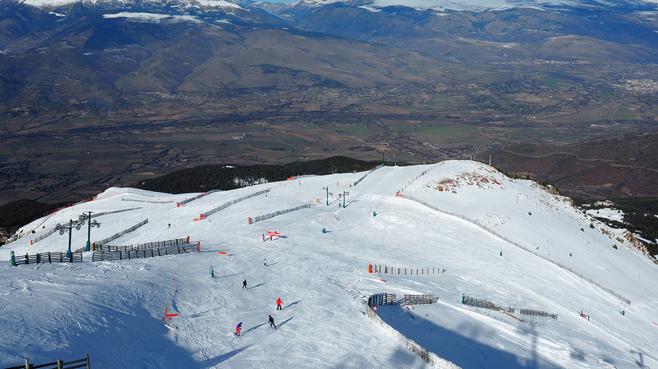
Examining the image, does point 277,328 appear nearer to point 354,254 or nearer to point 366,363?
point 366,363

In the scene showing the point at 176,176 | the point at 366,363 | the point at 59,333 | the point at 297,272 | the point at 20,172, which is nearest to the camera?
the point at 59,333

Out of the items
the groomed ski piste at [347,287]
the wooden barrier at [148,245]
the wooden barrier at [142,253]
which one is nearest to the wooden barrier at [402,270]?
the groomed ski piste at [347,287]

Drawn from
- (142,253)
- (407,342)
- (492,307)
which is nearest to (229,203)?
(142,253)

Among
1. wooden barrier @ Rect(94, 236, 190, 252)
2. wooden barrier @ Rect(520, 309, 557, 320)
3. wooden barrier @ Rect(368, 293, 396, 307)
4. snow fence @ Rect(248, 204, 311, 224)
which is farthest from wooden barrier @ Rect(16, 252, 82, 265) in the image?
wooden barrier @ Rect(520, 309, 557, 320)

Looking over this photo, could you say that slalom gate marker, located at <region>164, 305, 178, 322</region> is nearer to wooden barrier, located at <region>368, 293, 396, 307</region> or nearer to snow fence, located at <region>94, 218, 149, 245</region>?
wooden barrier, located at <region>368, 293, 396, 307</region>

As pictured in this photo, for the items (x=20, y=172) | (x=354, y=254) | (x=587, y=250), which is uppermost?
(x=354, y=254)

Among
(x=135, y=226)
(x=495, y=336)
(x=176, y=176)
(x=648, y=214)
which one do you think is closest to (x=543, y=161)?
(x=648, y=214)

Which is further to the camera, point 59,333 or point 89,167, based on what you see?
point 89,167

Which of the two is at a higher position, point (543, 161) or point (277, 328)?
point (277, 328)

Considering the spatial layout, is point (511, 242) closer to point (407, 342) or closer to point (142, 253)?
point (407, 342)

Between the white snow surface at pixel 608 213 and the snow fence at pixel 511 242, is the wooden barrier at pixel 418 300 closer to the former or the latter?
the snow fence at pixel 511 242
